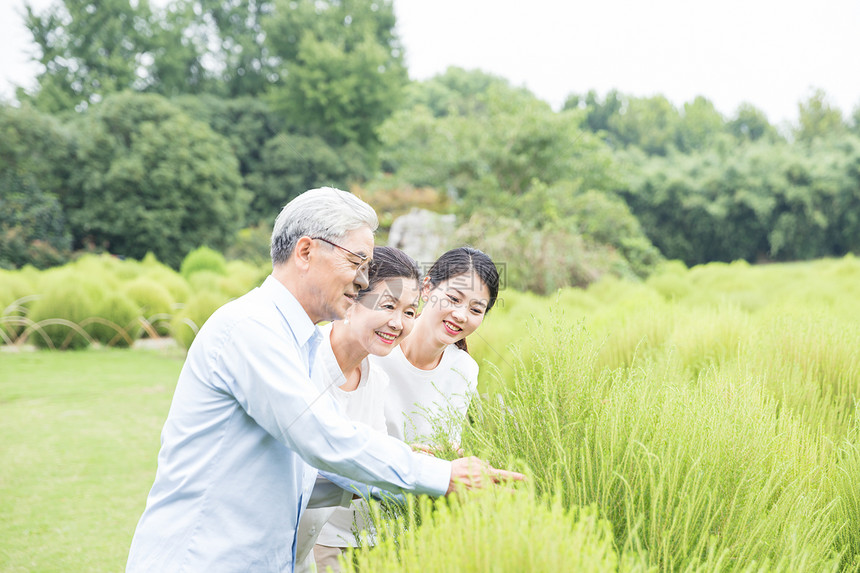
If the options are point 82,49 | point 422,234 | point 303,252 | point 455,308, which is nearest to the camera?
point 303,252

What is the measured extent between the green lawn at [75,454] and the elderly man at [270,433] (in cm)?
249

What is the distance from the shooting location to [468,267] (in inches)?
109

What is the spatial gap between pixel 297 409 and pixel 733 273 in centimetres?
1249

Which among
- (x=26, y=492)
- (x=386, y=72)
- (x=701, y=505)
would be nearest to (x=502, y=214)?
(x=26, y=492)

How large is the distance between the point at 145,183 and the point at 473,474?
847 inches

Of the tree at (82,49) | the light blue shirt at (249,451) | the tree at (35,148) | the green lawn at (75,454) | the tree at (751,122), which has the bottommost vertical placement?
the green lawn at (75,454)

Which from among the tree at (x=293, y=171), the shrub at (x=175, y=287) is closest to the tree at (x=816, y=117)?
the tree at (x=293, y=171)

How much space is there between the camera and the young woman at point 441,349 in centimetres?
251

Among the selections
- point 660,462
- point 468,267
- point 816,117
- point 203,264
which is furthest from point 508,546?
point 816,117

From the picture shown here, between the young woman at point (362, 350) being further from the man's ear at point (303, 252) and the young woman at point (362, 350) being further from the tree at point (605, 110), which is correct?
the tree at point (605, 110)

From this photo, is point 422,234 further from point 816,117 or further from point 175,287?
point 816,117

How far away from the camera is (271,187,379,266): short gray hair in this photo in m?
1.69

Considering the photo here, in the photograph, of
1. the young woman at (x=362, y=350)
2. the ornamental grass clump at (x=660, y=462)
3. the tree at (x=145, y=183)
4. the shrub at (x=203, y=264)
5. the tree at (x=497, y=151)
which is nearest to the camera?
the ornamental grass clump at (x=660, y=462)

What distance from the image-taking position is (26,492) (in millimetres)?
4430
